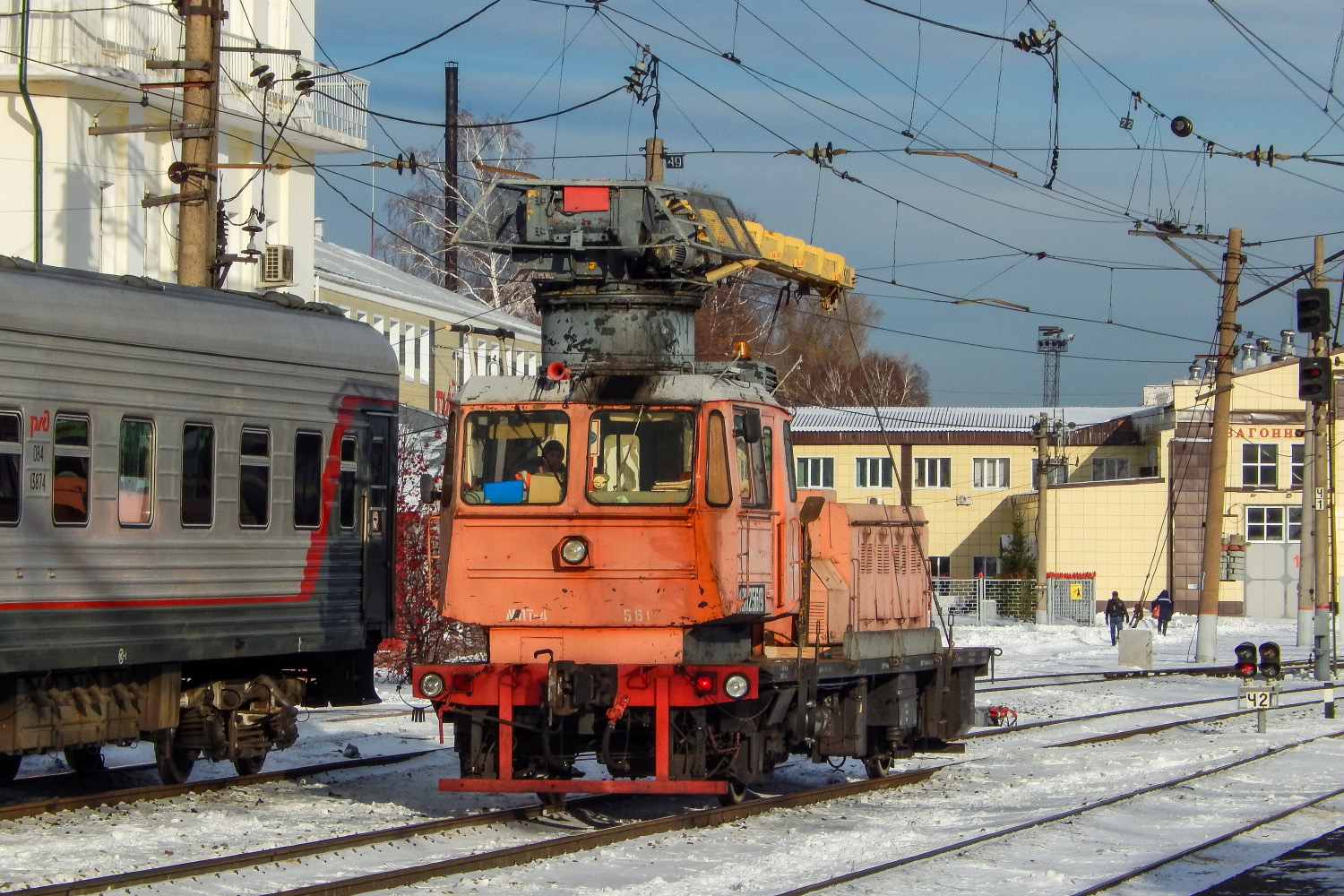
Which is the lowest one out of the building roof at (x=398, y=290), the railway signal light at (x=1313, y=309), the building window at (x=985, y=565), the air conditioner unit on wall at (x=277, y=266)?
the building window at (x=985, y=565)

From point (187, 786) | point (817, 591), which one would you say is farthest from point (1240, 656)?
point (187, 786)

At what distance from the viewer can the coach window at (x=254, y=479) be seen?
13633 millimetres

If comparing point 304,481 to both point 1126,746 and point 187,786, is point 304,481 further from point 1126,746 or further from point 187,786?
point 1126,746

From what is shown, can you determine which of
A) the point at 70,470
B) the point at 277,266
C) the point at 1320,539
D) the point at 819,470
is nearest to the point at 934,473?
the point at 819,470

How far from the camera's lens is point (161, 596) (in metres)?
12.9

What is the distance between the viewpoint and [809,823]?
12867 mm

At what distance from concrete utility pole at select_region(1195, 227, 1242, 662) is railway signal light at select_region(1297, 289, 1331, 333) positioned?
26.0ft

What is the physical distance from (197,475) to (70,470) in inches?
47.1

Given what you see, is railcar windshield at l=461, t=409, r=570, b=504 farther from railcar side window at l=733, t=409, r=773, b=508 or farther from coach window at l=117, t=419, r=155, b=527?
coach window at l=117, t=419, r=155, b=527

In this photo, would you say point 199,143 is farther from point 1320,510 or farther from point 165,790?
point 1320,510

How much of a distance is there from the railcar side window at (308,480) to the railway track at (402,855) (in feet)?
10.1

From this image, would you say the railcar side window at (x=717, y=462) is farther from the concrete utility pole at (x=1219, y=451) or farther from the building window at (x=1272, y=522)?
the building window at (x=1272, y=522)

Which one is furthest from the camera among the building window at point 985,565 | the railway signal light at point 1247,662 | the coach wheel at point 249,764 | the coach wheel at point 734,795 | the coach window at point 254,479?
the building window at point 985,565

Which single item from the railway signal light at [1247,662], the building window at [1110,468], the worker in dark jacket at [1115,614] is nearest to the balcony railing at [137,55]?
the railway signal light at [1247,662]
